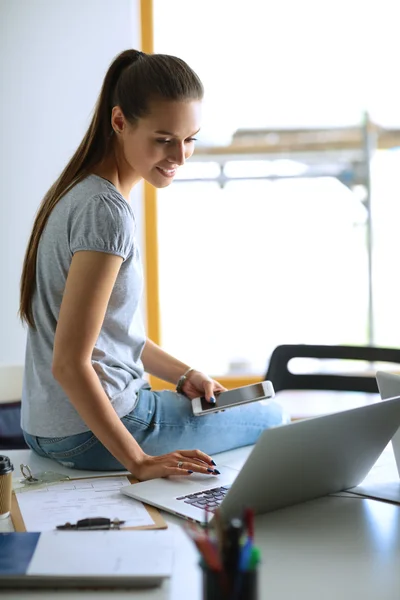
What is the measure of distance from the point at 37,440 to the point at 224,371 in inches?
84.9

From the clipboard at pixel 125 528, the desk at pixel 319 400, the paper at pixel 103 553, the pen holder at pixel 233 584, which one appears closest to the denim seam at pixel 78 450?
the clipboard at pixel 125 528

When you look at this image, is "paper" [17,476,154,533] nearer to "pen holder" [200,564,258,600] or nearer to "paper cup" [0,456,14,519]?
"paper cup" [0,456,14,519]

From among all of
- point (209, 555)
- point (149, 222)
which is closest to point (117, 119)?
point (209, 555)

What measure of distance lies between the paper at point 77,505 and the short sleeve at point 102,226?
44cm

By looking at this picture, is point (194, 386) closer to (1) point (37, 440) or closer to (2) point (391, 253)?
(1) point (37, 440)

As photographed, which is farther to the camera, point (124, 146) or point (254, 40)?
point (254, 40)

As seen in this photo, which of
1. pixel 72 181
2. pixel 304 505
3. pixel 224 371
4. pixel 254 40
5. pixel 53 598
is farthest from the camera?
pixel 224 371

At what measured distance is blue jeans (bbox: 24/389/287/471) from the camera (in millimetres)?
1555

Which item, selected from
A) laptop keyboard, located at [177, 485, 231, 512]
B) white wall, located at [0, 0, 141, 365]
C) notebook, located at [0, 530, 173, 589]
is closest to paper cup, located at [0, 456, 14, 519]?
notebook, located at [0, 530, 173, 589]

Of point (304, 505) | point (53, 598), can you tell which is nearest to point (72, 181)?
point (304, 505)

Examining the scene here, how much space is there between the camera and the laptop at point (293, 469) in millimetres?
1056

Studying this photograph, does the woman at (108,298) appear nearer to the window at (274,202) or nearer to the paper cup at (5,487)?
the paper cup at (5,487)

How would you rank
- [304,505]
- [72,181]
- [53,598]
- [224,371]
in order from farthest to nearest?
[224,371]
[72,181]
[304,505]
[53,598]

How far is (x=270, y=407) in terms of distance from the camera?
1796 mm
